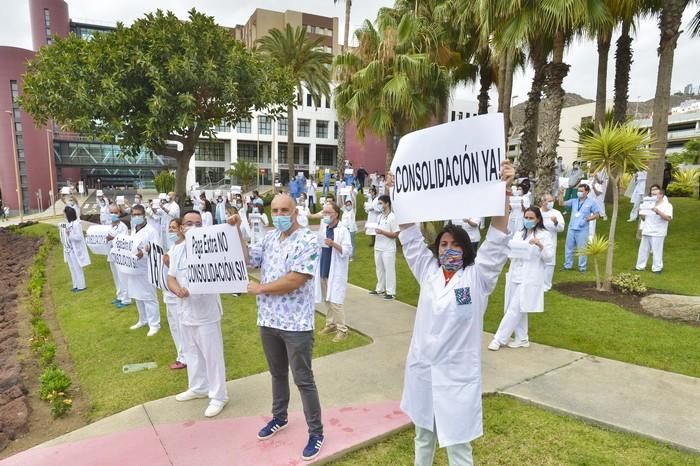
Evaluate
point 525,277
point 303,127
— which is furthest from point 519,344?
point 303,127

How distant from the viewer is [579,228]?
31.7 feet

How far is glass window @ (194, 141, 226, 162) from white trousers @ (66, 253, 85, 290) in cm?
4514

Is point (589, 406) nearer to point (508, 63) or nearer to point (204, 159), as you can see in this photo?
point (508, 63)

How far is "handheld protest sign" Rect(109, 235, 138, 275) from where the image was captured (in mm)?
6327

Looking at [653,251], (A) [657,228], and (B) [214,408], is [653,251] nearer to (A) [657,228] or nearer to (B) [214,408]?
(A) [657,228]

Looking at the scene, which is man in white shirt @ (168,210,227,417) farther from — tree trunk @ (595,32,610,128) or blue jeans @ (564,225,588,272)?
tree trunk @ (595,32,610,128)

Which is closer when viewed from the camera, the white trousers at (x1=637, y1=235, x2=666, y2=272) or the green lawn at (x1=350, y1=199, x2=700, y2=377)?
the green lawn at (x1=350, y1=199, x2=700, y2=377)

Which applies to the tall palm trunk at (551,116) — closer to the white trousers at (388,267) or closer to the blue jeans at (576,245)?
the blue jeans at (576,245)

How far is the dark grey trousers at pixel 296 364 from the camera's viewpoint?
3242mm

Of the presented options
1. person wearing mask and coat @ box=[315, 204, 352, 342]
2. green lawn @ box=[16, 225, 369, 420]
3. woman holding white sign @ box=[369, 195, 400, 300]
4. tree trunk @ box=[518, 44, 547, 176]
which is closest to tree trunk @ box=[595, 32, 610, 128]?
tree trunk @ box=[518, 44, 547, 176]

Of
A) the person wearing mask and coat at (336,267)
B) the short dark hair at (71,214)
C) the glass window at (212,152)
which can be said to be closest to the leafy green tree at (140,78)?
the short dark hair at (71,214)

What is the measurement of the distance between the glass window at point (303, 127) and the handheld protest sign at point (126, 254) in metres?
48.7

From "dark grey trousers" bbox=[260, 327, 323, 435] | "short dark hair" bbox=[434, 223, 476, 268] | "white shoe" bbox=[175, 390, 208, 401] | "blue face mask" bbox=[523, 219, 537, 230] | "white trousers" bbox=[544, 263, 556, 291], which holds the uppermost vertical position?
"short dark hair" bbox=[434, 223, 476, 268]

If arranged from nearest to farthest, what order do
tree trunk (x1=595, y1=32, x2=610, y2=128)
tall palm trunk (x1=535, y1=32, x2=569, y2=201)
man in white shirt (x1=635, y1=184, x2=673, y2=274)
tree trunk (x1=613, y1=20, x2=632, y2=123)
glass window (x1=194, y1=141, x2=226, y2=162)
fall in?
A: man in white shirt (x1=635, y1=184, x2=673, y2=274) → tall palm trunk (x1=535, y1=32, x2=569, y2=201) → tree trunk (x1=613, y1=20, x2=632, y2=123) → tree trunk (x1=595, y1=32, x2=610, y2=128) → glass window (x1=194, y1=141, x2=226, y2=162)
